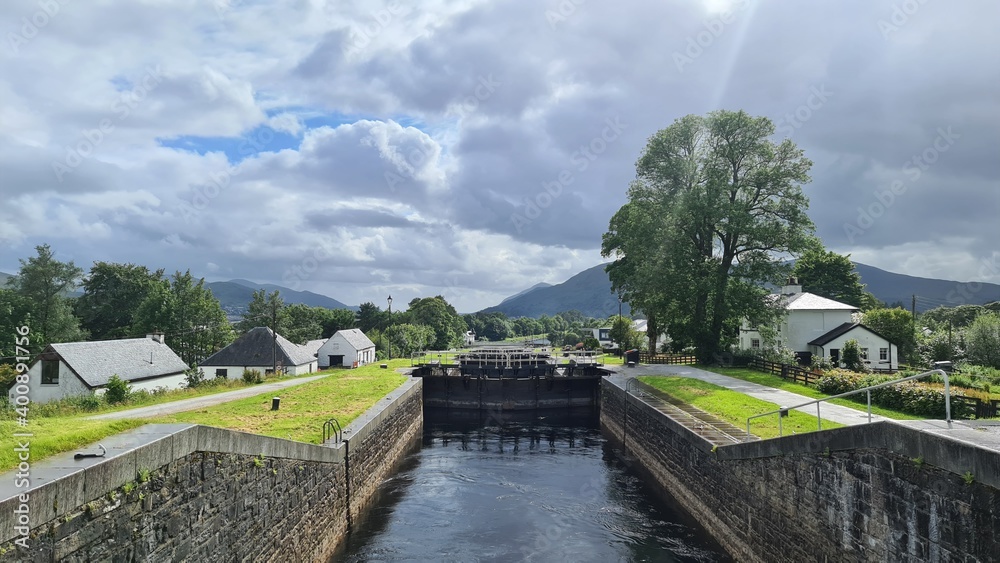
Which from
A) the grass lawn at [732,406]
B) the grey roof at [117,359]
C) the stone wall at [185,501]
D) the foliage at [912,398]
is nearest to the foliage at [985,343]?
the foliage at [912,398]

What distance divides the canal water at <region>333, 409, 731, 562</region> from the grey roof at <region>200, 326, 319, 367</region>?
2238 centimetres

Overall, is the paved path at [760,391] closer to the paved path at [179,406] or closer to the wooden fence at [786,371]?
the wooden fence at [786,371]

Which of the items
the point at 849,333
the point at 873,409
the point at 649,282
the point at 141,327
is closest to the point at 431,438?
the point at 649,282

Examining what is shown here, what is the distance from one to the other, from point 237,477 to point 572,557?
821 cm

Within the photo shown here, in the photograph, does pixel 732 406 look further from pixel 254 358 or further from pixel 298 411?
pixel 254 358

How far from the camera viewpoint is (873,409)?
682 inches

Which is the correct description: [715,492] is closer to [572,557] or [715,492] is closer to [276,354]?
[572,557]

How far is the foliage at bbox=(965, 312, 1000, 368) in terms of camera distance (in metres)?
35.2

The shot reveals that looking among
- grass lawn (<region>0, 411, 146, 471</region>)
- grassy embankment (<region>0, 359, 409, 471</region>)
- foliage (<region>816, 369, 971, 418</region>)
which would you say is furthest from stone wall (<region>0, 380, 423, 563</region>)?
foliage (<region>816, 369, 971, 418</region>)

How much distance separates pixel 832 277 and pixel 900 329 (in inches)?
1001

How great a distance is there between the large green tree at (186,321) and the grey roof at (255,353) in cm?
1207

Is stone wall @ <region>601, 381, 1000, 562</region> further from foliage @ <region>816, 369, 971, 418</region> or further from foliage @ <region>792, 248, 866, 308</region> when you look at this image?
foliage @ <region>792, 248, 866, 308</region>

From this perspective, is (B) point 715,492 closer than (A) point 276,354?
Yes

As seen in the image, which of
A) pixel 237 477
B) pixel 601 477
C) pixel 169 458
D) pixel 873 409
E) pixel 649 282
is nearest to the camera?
pixel 169 458
